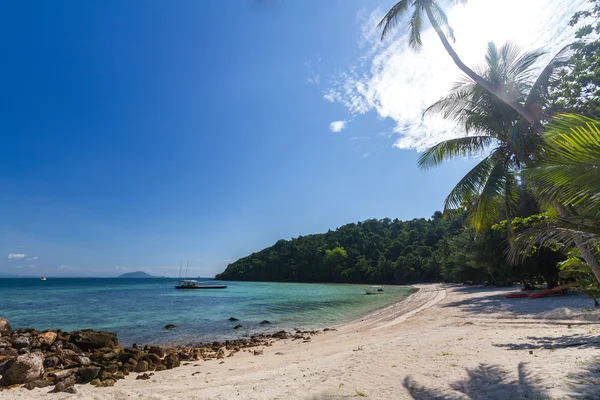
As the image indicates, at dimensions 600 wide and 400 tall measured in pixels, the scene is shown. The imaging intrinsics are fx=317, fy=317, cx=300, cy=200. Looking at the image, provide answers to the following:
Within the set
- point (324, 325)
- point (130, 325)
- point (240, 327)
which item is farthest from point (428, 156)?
point (130, 325)

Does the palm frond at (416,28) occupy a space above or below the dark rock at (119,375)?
above

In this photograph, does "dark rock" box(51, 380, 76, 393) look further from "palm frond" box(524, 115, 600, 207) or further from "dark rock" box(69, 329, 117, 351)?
"palm frond" box(524, 115, 600, 207)

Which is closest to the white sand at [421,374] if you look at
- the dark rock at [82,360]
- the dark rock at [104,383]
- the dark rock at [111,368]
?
the dark rock at [104,383]

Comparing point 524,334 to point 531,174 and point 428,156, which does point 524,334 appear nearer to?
point 428,156

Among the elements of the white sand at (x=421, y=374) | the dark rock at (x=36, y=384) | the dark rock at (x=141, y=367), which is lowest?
the dark rock at (x=141, y=367)

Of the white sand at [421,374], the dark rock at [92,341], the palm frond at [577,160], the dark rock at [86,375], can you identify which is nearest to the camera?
the palm frond at [577,160]

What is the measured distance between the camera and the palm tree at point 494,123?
8.69 m

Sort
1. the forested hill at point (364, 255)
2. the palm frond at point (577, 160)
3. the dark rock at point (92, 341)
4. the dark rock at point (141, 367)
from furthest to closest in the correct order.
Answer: the forested hill at point (364, 255), the dark rock at point (92, 341), the dark rock at point (141, 367), the palm frond at point (577, 160)

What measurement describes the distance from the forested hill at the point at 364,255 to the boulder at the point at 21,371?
201 feet

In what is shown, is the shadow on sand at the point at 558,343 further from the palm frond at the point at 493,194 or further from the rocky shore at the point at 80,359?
the rocky shore at the point at 80,359

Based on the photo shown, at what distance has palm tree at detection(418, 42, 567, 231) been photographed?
869 cm

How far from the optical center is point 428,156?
11203 mm

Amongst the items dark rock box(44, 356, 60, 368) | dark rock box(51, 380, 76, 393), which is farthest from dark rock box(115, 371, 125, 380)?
dark rock box(44, 356, 60, 368)

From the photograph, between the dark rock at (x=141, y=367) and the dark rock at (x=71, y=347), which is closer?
the dark rock at (x=141, y=367)
